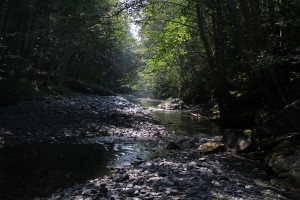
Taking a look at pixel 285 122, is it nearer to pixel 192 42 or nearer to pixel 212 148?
pixel 212 148

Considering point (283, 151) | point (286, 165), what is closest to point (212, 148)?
point (283, 151)

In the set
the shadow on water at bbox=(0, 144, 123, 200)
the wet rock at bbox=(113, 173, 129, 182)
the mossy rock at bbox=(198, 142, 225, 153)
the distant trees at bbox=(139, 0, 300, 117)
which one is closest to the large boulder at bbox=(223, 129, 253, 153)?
the mossy rock at bbox=(198, 142, 225, 153)

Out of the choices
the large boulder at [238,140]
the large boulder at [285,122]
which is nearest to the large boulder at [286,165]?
the large boulder at [285,122]

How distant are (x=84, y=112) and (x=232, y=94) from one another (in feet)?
34.7

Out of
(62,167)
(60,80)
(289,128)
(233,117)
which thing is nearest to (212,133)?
(233,117)

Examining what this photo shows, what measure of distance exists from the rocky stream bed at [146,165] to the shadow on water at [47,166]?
40 cm

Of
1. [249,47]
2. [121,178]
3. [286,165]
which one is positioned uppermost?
[249,47]

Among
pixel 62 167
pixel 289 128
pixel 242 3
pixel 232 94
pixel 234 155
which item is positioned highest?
pixel 242 3

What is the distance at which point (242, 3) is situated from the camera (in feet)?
50.3

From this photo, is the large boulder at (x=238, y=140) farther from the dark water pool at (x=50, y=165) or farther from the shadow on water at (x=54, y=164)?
the dark water pool at (x=50, y=165)

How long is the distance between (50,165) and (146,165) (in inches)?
124

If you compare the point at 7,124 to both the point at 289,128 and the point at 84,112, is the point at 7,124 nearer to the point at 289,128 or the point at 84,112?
the point at 84,112

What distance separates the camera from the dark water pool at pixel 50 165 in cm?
770

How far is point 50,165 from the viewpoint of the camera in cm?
966
